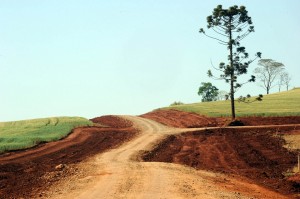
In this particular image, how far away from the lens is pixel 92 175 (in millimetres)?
20109

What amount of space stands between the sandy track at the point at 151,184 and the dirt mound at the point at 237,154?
8.04 ft

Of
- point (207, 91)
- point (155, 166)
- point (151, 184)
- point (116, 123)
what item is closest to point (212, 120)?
point (116, 123)

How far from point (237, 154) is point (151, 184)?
1537cm

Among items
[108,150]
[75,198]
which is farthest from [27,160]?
[75,198]

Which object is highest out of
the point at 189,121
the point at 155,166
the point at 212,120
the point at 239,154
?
the point at 212,120

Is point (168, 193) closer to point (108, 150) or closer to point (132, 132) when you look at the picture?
point (108, 150)

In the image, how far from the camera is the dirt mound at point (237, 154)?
23175 mm

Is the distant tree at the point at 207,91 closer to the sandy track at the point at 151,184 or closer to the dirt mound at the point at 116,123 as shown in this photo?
the dirt mound at the point at 116,123

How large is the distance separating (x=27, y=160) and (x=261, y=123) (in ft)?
102

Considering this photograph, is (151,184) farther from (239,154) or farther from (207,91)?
(207,91)

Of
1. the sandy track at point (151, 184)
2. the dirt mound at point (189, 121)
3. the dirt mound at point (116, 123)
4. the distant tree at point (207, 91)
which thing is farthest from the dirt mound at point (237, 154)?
the distant tree at point (207, 91)

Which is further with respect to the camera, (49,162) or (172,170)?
(49,162)

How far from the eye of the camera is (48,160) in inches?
1110

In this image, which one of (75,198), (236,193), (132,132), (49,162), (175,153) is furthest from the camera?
(132,132)
